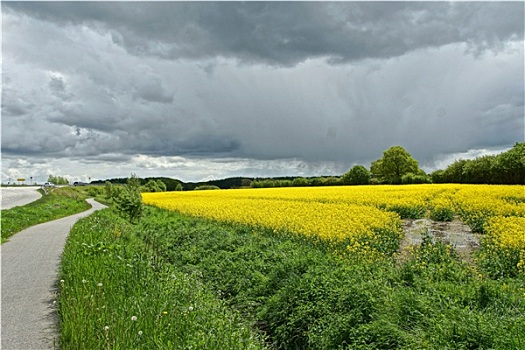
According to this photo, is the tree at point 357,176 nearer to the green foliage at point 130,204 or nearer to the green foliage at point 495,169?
the green foliage at point 495,169

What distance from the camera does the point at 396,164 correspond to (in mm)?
83812

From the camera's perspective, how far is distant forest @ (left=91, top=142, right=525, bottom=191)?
1946 inches

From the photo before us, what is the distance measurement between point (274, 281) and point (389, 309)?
125 inches

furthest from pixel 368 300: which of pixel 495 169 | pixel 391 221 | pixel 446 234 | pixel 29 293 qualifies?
pixel 495 169

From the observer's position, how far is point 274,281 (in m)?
9.55

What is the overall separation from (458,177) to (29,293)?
219 ft

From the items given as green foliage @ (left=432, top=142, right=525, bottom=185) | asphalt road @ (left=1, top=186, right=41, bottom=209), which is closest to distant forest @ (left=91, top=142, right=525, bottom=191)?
green foliage @ (left=432, top=142, right=525, bottom=185)

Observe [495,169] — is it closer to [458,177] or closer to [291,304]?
[458,177]

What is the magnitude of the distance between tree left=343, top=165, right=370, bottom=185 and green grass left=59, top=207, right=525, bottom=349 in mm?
67414

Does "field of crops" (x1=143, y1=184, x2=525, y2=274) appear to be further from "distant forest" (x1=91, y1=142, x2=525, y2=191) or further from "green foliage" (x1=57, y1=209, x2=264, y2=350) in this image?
"distant forest" (x1=91, y1=142, x2=525, y2=191)

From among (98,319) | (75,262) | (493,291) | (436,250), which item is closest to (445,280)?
(493,291)

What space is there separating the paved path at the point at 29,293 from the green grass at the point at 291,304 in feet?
1.33

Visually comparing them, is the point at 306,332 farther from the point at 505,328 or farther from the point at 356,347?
the point at 505,328

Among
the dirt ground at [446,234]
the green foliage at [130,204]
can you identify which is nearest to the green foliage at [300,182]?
the green foliage at [130,204]
